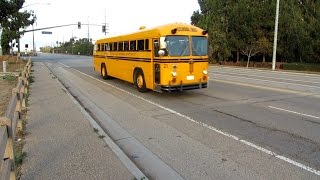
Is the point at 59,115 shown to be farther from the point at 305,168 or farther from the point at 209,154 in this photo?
the point at 305,168

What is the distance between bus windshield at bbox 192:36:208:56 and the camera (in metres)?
13.9

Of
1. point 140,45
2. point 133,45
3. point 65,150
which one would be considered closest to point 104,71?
point 133,45

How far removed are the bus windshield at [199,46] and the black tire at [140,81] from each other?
2.57 metres

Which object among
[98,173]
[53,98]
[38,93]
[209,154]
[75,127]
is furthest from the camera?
[38,93]

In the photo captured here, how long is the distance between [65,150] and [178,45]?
775 cm

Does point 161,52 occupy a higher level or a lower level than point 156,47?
lower

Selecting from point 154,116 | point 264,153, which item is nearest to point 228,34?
point 154,116

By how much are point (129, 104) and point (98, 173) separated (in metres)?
7.01

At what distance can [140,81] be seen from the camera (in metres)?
15.5

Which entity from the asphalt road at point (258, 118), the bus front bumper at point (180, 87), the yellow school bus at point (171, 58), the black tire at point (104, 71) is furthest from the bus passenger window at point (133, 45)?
the black tire at point (104, 71)

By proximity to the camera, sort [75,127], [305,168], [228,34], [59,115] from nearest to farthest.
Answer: [305,168] → [75,127] → [59,115] → [228,34]

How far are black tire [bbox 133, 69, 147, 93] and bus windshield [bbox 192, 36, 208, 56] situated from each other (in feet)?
8.44

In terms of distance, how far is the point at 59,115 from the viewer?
1020cm

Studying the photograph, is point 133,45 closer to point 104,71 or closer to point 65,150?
point 104,71
